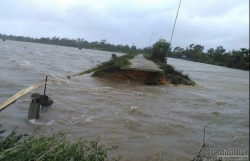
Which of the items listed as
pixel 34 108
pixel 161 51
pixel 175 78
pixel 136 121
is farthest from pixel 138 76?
pixel 161 51

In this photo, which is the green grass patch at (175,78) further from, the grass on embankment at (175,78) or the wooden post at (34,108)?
the wooden post at (34,108)

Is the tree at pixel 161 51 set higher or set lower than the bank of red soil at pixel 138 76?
higher

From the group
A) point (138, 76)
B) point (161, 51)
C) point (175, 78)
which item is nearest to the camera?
point (138, 76)

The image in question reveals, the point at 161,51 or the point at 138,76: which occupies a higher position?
the point at 161,51

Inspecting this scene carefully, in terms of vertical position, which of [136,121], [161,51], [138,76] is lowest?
[136,121]

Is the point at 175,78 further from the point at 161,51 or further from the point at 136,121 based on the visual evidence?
the point at 161,51

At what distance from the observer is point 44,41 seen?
106438 millimetres

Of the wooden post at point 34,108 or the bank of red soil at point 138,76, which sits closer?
the wooden post at point 34,108

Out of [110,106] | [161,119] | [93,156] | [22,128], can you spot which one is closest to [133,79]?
[110,106]

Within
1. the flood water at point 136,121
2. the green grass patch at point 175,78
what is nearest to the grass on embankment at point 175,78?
the green grass patch at point 175,78

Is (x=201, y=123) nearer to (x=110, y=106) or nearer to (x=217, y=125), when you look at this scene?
(x=217, y=125)

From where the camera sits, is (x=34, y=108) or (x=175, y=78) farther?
(x=175, y=78)

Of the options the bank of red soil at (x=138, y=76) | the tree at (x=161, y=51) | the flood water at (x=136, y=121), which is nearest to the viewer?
the flood water at (x=136, y=121)

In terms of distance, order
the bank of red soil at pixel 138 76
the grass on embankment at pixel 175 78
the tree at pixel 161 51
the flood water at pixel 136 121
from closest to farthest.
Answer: the flood water at pixel 136 121 → the bank of red soil at pixel 138 76 → the grass on embankment at pixel 175 78 → the tree at pixel 161 51
